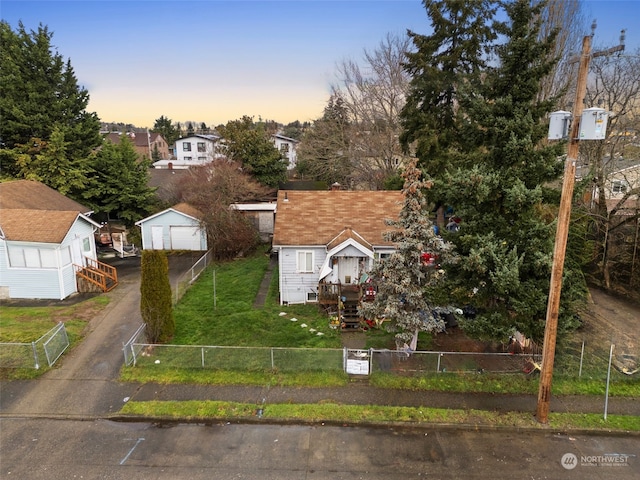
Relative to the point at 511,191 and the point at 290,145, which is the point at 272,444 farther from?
the point at 290,145

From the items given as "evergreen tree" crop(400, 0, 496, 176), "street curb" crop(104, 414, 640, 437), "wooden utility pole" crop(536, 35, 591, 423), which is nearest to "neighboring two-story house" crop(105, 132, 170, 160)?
"evergreen tree" crop(400, 0, 496, 176)

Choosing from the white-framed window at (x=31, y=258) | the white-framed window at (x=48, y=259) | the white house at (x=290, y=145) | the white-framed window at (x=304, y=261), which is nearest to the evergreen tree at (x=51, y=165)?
the white-framed window at (x=31, y=258)

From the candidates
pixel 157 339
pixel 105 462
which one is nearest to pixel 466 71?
pixel 157 339

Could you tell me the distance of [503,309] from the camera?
43.1 feet

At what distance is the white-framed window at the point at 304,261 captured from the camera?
64.3ft

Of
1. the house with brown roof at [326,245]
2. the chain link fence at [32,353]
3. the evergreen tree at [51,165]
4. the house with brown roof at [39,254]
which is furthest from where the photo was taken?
the evergreen tree at [51,165]

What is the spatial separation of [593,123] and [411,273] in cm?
657

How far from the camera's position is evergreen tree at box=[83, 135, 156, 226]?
2955 cm

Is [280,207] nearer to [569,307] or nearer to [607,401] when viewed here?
[569,307]

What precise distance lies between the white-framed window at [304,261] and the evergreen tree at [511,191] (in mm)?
7998

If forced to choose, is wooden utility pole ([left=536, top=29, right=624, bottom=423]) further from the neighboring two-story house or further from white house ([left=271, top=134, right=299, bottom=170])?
the neighboring two-story house

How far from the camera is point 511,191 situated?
11.8m

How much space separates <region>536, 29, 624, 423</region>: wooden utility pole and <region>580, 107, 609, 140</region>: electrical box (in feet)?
0.45

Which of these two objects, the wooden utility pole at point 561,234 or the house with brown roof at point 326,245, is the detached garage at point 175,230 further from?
A: the wooden utility pole at point 561,234
